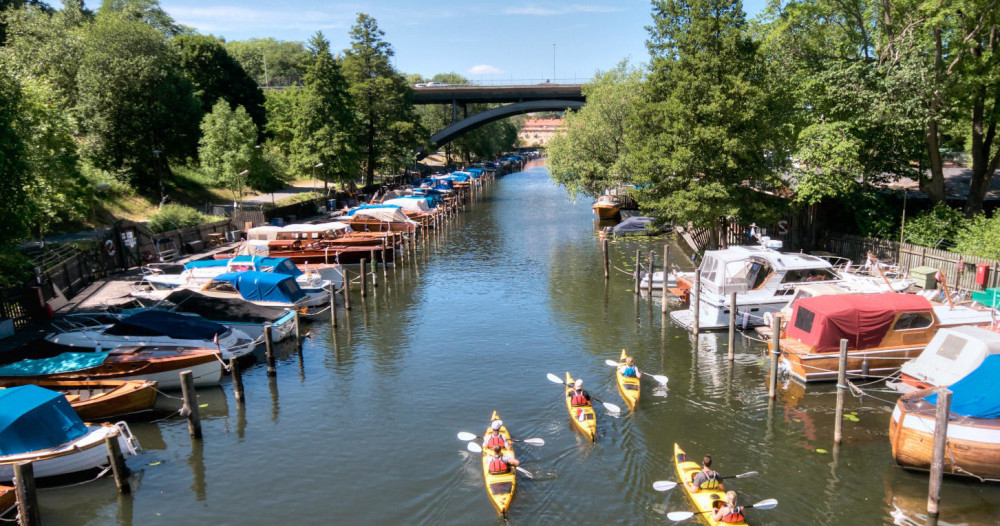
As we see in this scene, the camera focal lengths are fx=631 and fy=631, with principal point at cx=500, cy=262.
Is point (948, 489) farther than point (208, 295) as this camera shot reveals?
No

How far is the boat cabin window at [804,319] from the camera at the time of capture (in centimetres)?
2184

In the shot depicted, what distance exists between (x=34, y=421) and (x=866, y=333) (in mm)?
24926

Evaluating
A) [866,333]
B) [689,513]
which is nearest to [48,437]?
[689,513]

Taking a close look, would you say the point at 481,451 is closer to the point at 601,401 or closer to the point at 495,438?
the point at 495,438

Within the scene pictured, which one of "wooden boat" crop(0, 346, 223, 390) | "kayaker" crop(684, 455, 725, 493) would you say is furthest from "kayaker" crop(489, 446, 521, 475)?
"wooden boat" crop(0, 346, 223, 390)

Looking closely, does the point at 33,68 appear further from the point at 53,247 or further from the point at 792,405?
the point at 792,405

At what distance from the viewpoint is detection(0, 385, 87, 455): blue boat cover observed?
1602cm

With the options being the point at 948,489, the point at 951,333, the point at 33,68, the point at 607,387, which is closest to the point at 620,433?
the point at 607,387

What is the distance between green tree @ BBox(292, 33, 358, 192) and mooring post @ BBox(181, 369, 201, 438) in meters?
46.4

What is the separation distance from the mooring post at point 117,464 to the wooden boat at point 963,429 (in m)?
20.0

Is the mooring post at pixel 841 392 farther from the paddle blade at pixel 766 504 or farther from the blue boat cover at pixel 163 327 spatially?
the blue boat cover at pixel 163 327

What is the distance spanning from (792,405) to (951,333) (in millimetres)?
5034

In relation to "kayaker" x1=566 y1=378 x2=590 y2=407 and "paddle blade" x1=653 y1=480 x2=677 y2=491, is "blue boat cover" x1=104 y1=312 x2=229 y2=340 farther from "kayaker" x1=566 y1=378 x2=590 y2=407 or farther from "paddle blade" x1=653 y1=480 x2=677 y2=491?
"paddle blade" x1=653 y1=480 x2=677 y2=491

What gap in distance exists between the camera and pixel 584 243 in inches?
2004
